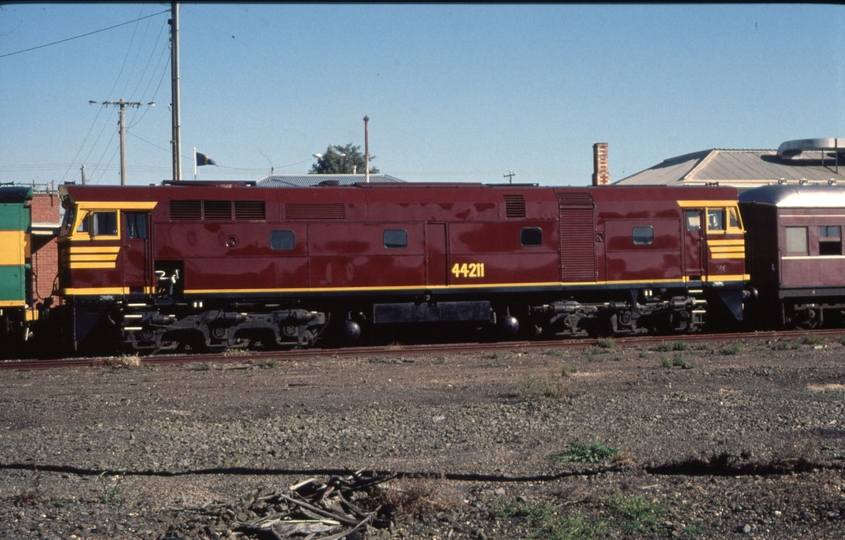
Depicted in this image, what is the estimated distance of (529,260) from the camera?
18.3m

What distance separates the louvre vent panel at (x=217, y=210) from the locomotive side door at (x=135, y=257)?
1190 millimetres

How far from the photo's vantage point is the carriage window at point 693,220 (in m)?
19.2

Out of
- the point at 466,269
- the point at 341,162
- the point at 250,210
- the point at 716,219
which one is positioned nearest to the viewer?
the point at 250,210

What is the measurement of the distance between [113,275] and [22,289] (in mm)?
2321

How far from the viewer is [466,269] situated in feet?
59.1

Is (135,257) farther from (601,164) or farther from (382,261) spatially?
(601,164)

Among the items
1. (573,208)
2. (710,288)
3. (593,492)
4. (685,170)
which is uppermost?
(685,170)

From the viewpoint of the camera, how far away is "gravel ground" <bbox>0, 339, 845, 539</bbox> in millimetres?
6398

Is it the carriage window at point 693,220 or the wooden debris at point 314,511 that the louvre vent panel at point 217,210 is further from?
the carriage window at point 693,220

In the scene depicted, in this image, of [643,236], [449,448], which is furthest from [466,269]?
[449,448]

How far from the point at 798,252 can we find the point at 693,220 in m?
3.14

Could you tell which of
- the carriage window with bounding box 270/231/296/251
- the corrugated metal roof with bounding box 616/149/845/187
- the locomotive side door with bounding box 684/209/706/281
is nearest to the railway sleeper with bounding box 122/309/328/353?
the carriage window with bounding box 270/231/296/251

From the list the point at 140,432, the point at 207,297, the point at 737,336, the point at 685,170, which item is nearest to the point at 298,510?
the point at 140,432

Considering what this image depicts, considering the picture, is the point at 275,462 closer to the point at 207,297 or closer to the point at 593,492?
the point at 593,492
